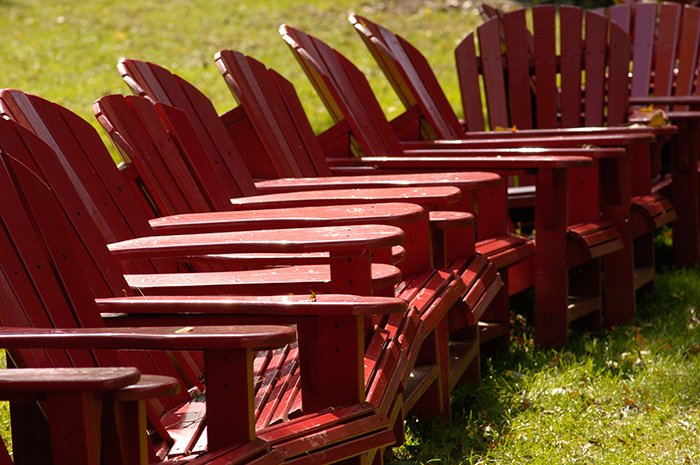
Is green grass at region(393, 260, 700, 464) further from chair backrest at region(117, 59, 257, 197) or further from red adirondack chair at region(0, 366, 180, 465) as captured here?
red adirondack chair at region(0, 366, 180, 465)

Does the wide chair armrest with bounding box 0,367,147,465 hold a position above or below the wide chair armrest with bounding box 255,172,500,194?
below

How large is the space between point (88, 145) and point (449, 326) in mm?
1381

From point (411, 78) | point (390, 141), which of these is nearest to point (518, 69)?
point (411, 78)

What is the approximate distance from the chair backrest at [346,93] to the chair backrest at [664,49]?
3118 mm

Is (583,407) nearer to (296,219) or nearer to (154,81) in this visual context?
(296,219)

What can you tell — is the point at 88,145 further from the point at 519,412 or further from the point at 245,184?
the point at 519,412

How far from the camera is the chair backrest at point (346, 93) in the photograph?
4.54 metres

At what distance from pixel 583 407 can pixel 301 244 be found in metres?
1.62

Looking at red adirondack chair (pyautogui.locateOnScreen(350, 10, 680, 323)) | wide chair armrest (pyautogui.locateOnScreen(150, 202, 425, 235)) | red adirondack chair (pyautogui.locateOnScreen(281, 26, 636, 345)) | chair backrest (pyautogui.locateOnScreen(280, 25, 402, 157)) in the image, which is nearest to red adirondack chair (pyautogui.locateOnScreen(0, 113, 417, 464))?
wide chair armrest (pyautogui.locateOnScreen(150, 202, 425, 235))

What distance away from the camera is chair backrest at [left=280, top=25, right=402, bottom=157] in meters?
4.54

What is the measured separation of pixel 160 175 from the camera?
3293mm

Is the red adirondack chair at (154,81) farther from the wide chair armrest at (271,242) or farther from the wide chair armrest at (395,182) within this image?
the wide chair armrest at (271,242)

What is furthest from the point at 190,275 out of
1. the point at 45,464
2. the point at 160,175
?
the point at 160,175

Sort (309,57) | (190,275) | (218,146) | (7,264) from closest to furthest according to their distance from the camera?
(7,264) → (190,275) → (218,146) → (309,57)
